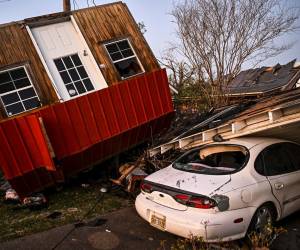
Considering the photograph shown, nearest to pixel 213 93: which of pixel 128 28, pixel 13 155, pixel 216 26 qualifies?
pixel 216 26

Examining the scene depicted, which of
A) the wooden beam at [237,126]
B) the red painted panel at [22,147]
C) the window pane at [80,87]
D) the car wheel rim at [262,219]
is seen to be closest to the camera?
the car wheel rim at [262,219]

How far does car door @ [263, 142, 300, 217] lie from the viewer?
617 cm

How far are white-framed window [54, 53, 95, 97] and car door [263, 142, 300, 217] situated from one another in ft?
19.8

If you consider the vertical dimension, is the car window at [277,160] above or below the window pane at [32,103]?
below

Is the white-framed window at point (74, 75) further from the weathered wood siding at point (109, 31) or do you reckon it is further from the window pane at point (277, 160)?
the window pane at point (277, 160)

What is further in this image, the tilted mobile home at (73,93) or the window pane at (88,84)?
the window pane at (88,84)

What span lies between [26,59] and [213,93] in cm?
917

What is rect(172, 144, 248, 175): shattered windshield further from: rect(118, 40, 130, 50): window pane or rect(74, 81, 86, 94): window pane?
rect(118, 40, 130, 50): window pane

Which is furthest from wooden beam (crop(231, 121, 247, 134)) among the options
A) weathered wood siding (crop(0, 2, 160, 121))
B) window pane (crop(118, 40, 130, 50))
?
window pane (crop(118, 40, 130, 50))

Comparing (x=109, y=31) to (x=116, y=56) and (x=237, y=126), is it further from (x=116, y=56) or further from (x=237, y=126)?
(x=237, y=126)

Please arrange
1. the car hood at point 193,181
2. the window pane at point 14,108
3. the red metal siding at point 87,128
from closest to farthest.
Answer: the car hood at point 193,181, the red metal siding at point 87,128, the window pane at point 14,108

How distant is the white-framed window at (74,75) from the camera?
10414 mm

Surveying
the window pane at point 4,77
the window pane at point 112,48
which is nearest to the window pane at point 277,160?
the window pane at point 112,48

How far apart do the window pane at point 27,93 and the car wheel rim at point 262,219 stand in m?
6.58
